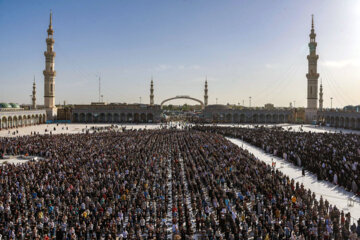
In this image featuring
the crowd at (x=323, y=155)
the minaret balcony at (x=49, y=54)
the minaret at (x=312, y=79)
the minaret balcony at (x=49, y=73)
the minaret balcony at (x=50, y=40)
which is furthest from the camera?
the minaret balcony at (x=49, y=73)

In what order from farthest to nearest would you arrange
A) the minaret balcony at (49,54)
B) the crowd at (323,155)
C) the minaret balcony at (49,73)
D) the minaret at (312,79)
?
the minaret balcony at (49,73)
the minaret at (312,79)
the minaret balcony at (49,54)
the crowd at (323,155)

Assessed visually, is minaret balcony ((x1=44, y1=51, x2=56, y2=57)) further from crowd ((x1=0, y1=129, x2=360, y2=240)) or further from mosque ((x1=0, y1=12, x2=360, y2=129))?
crowd ((x1=0, y1=129, x2=360, y2=240))

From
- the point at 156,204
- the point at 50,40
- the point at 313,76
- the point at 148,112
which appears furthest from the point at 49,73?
the point at 156,204

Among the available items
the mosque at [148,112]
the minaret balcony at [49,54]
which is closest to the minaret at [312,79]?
the mosque at [148,112]

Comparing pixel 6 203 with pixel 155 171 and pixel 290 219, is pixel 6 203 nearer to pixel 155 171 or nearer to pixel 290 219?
pixel 155 171

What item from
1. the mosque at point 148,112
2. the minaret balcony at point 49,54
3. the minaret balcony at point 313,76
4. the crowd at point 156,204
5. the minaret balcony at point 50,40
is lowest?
the crowd at point 156,204

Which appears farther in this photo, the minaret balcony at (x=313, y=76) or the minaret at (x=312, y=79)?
the minaret balcony at (x=313, y=76)

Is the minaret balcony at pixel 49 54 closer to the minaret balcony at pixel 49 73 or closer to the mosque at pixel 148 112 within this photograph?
the mosque at pixel 148 112
